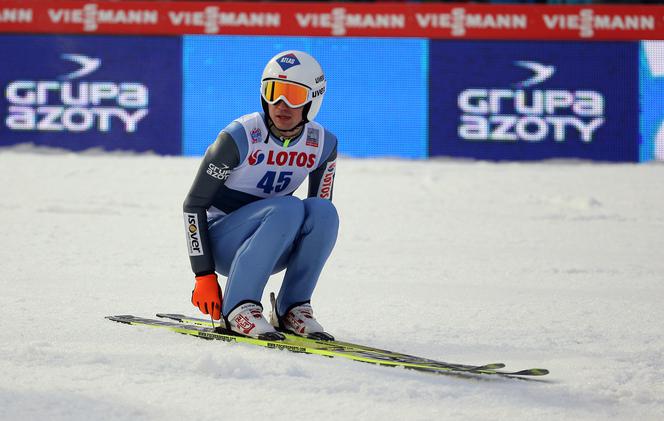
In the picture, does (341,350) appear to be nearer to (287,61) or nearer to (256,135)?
(256,135)

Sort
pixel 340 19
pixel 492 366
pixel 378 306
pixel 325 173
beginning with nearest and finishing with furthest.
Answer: pixel 492 366 < pixel 325 173 < pixel 378 306 < pixel 340 19

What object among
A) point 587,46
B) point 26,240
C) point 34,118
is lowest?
point 26,240

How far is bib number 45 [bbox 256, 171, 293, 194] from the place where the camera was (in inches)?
172

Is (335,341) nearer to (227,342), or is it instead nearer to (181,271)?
(227,342)

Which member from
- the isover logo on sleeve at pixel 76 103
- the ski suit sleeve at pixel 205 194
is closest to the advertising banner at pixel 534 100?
the isover logo on sleeve at pixel 76 103

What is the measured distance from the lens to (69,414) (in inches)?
124

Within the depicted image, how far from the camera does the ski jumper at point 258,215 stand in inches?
164

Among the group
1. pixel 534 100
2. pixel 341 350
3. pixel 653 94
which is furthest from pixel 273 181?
pixel 653 94

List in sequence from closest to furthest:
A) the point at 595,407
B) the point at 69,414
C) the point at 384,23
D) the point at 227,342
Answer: the point at 69,414 → the point at 595,407 → the point at 227,342 → the point at 384,23

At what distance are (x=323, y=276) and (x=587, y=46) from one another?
358 inches

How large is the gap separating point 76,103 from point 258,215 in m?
10.8

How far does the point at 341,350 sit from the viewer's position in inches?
157

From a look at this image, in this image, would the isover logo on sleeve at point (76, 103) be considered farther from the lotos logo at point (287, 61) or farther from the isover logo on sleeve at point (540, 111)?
the lotos logo at point (287, 61)

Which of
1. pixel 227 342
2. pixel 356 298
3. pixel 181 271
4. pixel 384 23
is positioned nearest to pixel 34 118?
pixel 384 23
